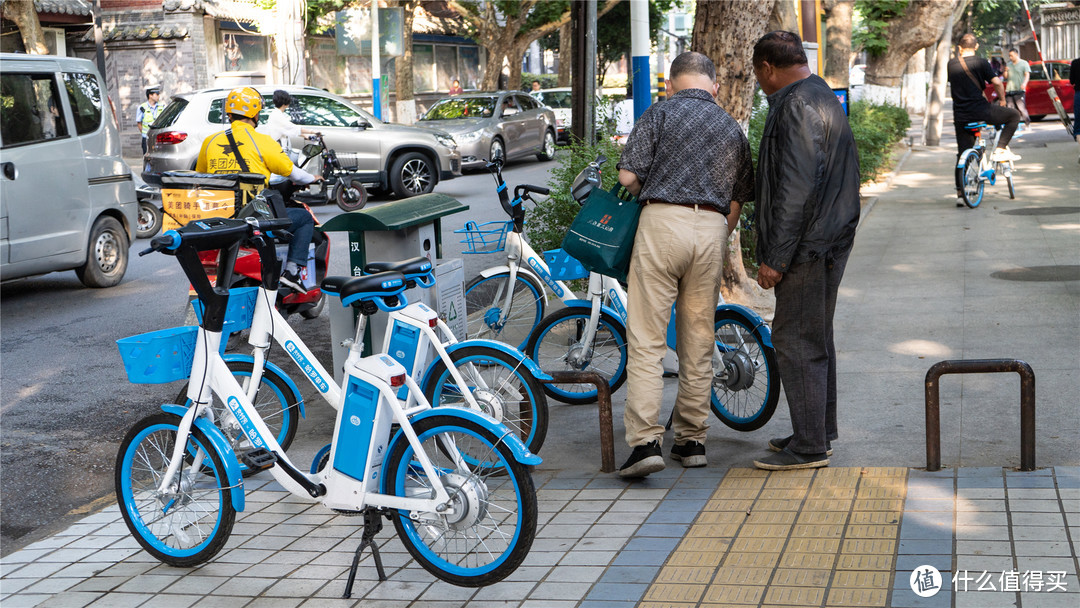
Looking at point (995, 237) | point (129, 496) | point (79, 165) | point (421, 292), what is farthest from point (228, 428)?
point (995, 237)

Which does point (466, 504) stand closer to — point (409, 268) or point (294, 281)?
point (409, 268)

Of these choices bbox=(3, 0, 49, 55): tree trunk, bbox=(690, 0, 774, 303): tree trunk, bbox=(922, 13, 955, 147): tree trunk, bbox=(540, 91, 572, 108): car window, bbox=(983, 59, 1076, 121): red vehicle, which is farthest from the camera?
bbox=(540, 91, 572, 108): car window

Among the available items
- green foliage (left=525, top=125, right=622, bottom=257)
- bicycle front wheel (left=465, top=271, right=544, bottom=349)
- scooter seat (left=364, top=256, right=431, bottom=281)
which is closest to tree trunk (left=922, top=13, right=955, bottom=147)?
green foliage (left=525, top=125, right=622, bottom=257)

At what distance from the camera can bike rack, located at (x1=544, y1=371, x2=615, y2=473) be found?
4.99 meters

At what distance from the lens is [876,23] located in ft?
73.8

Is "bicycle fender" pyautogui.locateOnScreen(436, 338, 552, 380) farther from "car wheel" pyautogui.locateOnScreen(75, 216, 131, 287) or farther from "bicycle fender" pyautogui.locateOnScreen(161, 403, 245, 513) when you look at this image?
"car wheel" pyautogui.locateOnScreen(75, 216, 131, 287)

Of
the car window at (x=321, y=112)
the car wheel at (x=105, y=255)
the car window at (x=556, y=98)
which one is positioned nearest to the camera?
the car wheel at (x=105, y=255)

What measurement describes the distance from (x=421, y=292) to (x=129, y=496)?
189 cm

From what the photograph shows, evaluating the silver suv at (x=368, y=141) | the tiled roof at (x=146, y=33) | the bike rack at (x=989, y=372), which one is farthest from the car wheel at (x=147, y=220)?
the tiled roof at (x=146, y=33)

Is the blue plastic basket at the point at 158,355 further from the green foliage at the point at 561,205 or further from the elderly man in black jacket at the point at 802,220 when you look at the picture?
the green foliage at the point at 561,205

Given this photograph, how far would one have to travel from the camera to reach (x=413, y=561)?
4.18 meters

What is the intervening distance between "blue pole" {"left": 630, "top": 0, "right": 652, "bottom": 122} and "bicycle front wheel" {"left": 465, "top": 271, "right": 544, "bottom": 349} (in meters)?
3.02

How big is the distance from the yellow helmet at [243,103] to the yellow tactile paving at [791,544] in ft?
14.5

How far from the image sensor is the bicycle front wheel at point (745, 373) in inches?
217
